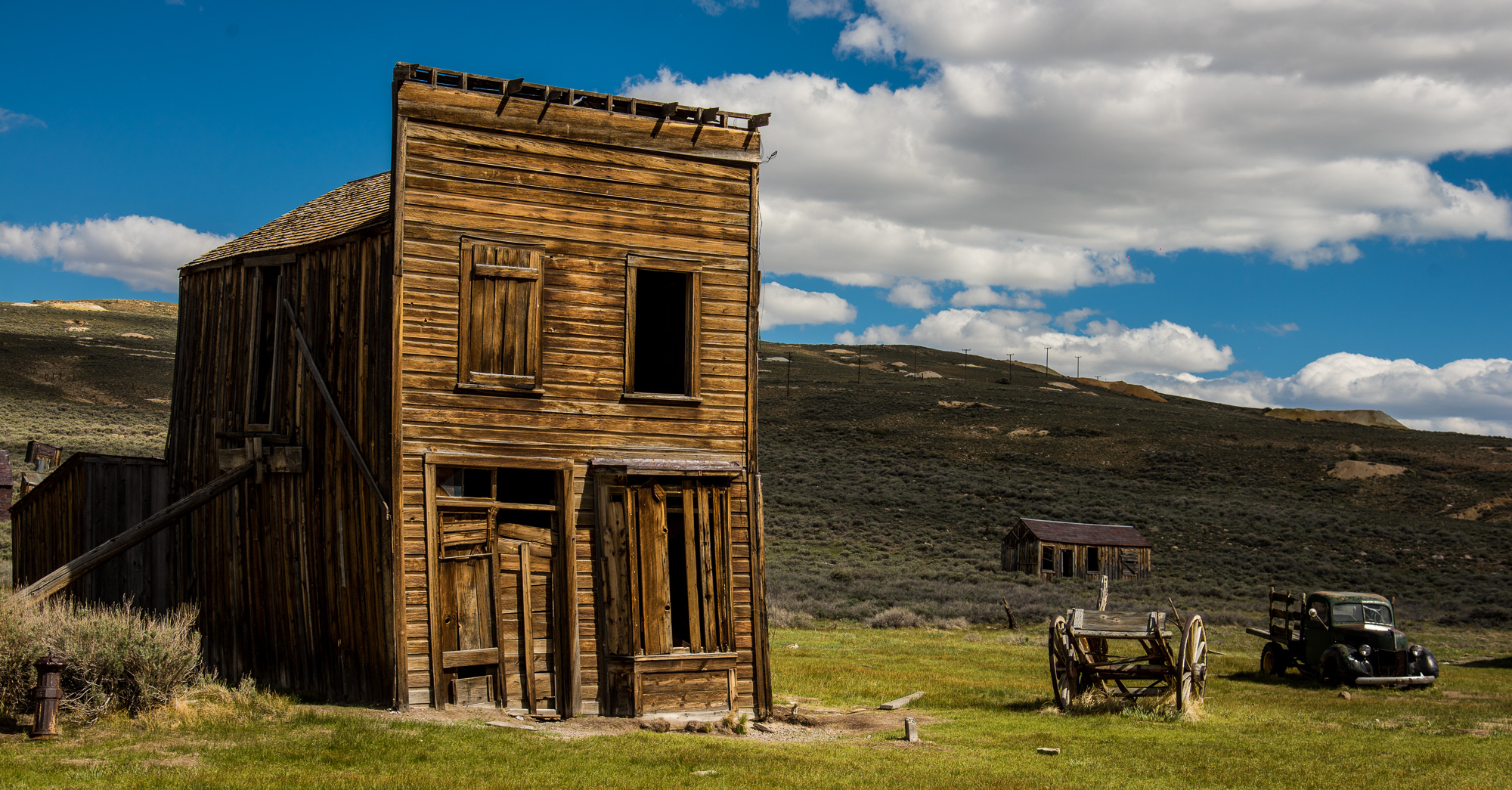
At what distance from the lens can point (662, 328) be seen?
55.8ft

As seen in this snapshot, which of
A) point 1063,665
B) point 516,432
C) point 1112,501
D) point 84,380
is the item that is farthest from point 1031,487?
point 84,380

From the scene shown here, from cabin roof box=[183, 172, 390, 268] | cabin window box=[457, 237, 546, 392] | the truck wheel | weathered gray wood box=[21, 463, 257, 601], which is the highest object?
cabin roof box=[183, 172, 390, 268]

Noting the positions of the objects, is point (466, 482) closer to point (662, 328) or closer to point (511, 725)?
point (511, 725)

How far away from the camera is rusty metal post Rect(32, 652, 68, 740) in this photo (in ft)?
30.4

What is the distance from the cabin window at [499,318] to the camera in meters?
12.7

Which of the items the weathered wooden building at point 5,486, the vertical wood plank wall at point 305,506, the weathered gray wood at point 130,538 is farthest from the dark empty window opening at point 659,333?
the weathered wooden building at point 5,486

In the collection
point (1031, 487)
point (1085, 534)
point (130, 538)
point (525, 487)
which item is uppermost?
point (525, 487)

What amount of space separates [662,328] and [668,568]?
193 inches

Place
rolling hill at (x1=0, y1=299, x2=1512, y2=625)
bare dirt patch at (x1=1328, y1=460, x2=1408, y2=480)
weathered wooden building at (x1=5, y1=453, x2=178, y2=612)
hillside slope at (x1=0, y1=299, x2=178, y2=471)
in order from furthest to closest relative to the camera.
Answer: bare dirt patch at (x1=1328, y1=460, x2=1408, y2=480), hillside slope at (x1=0, y1=299, x2=178, y2=471), rolling hill at (x1=0, y1=299, x2=1512, y2=625), weathered wooden building at (x1=5, y1=453, x2=178, y2=612)

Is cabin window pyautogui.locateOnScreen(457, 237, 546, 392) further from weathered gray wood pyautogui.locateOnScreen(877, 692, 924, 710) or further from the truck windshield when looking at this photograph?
the truck windshield

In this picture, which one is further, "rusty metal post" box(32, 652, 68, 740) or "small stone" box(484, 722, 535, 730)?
"small stone" box(484, 722, 535, 730)

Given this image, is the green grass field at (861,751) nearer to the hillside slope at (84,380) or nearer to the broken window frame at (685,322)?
the broken window frame at (685,322)

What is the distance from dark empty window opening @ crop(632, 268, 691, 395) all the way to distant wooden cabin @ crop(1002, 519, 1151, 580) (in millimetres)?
28401

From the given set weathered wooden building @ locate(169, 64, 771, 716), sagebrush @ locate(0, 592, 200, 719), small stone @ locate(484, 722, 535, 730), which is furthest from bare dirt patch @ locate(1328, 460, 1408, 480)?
sagebrush @ locate(0, 592, 200, 719)
